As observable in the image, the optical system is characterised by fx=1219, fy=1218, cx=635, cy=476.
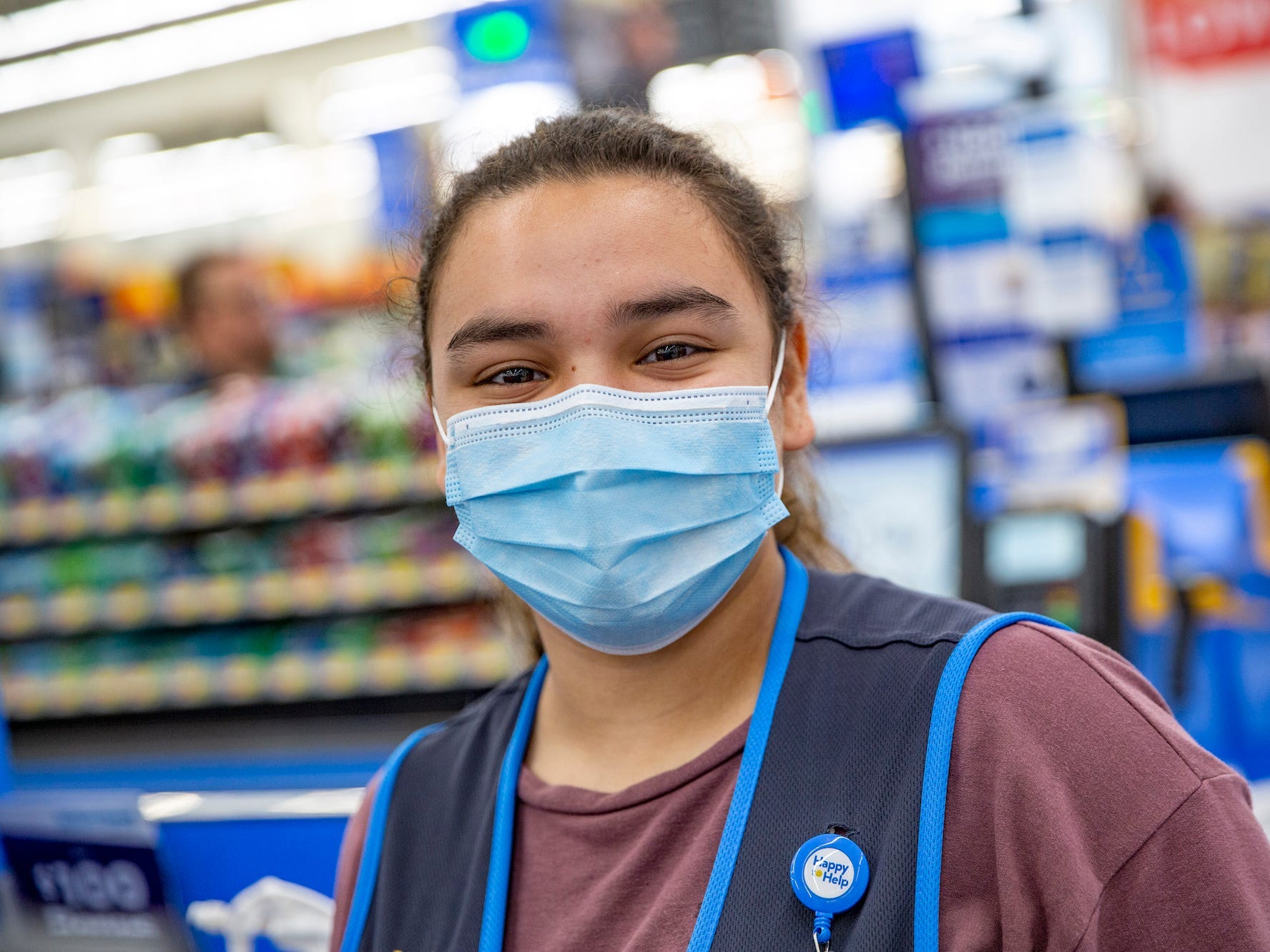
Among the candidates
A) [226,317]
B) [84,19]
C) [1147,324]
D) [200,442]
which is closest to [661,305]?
[1147,324]

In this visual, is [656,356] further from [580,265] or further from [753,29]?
[753,29]

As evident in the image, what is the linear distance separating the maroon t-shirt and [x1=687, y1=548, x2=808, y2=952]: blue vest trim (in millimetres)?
43

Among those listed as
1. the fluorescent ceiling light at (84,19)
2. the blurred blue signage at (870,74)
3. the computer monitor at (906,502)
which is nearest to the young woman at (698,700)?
the computer monitor at (906,502)

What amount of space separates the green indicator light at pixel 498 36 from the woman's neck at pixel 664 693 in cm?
467

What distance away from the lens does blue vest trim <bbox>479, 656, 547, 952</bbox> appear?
1.22 meters

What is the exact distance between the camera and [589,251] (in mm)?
1229

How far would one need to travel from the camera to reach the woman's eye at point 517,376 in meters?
1.30

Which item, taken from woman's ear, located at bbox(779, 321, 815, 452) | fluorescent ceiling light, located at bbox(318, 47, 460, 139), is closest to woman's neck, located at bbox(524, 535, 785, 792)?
woman's ear, located at bbox(779, 321, 815, 452)

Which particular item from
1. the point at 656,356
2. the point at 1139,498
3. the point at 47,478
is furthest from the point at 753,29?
the point at 656,356

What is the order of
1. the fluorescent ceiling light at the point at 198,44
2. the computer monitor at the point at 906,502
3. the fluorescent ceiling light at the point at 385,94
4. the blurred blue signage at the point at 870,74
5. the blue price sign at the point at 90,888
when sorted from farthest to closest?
the fluorescent ceiling light at the point at 385,94 < the fluorescent ceiling light at the point at 198,44 < the blurred blue signage at the point at 870,74 < the computer monitor at the point at 906,502 < the blue price sign at the point at 90,888

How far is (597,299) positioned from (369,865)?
0.69 m

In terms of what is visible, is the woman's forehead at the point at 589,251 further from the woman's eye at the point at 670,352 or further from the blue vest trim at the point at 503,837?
the blue vest trim at the point at 503,837

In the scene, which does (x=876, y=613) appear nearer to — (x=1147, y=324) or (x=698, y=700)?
(x=698, y=700)

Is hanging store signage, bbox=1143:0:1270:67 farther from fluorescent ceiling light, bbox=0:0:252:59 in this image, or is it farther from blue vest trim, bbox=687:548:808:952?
blue vest trim, bbox=687:548:808:952
